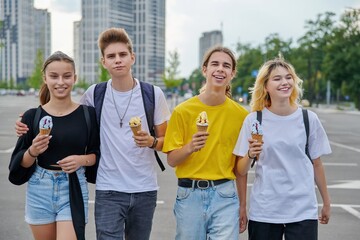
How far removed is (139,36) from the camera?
5581 inches

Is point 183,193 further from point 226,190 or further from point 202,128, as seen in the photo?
point 202,128

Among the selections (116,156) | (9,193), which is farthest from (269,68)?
(9,193)

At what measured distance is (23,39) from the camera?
17638 cm

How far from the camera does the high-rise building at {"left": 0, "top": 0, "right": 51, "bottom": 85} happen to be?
16938 centimetres

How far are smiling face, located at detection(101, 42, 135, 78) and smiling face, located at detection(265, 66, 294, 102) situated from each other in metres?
1.02

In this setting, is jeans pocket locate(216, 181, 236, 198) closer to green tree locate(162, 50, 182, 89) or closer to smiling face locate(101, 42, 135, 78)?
→ smiling face locate(101, 42, 135, 78)

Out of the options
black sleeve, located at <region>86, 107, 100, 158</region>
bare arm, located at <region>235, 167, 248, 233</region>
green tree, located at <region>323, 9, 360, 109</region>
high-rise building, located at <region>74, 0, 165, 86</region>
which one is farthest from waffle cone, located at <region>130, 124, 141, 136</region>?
high-rise building, located at <region>74, 0, 165, 86</region>

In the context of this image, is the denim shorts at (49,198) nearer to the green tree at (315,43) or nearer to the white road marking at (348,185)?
the white road marking at (348,185)

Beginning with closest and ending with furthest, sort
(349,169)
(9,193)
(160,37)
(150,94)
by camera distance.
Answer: (150,94), (9,193), (349,169), (160,37)

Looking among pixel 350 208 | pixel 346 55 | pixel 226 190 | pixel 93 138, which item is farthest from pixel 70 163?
pixel 346 55

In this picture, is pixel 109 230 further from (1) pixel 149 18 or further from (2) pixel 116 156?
(1) pixel 149 18

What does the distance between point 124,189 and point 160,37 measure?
478 ft

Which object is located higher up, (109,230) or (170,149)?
(170,149)

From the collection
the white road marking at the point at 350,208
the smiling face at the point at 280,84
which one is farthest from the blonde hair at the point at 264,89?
the white road marking at the point at 350,208
